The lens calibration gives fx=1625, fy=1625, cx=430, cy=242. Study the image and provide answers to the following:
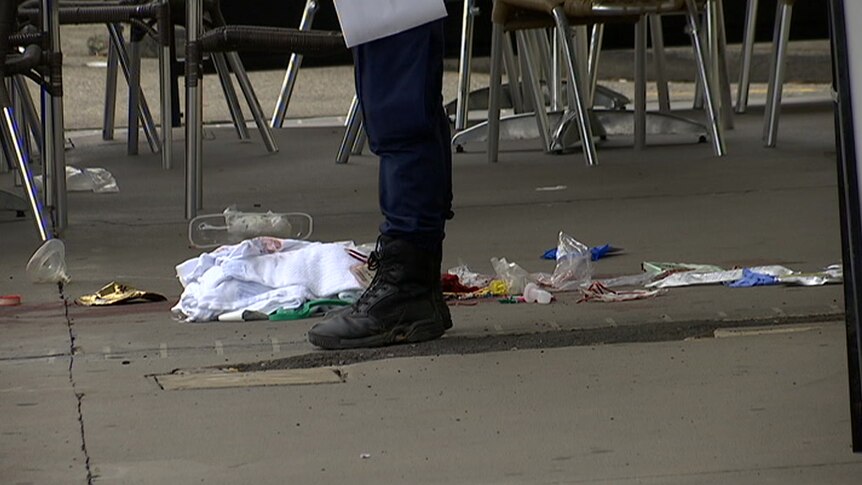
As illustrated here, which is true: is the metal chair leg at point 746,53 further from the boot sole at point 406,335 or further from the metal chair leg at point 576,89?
the boot sole at point 406,335

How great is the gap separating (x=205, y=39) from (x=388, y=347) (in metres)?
2.23

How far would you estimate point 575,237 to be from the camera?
4762 millimetres

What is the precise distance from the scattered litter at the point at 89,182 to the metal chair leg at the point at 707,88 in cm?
234

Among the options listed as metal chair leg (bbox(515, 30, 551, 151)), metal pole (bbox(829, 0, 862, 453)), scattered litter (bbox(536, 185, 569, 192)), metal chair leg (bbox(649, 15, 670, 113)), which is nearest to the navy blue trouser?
metal pole (bbox(829, 0, 862, 453))

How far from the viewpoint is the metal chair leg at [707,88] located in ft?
21.2

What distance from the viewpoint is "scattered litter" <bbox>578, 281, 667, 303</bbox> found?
3.84 meters

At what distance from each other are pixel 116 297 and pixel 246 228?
3.25 ft

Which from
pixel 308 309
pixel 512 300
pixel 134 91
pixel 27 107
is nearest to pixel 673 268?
pixel 512 300

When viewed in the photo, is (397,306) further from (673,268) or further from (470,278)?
(673,268)

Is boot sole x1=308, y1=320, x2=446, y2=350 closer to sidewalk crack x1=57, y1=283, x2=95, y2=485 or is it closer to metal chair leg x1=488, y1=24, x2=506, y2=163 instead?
sidewalk crack x1=57, y1=283, x2=95, y2=485

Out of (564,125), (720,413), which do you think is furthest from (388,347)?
(564,125)

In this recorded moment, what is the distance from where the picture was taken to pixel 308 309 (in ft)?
12.4

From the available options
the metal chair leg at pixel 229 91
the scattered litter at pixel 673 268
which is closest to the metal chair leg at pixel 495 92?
the metal chair leg at pixel 229 91

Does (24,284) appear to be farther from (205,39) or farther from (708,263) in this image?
(708,263)
